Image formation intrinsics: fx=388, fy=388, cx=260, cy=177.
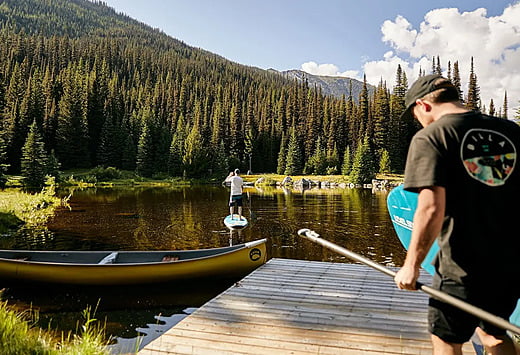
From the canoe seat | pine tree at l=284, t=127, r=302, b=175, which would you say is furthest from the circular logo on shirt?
pine tree at l=284, t=127, r=302, b=175

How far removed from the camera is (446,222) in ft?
7.13

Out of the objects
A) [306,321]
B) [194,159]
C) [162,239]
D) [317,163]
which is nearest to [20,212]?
A: [162,239]

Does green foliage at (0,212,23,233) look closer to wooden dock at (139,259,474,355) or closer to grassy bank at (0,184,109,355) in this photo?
grassy bank at (0,184,109,355)

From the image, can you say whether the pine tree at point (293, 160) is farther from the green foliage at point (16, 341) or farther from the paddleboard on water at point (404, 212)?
the green foliage at point (16, 341)

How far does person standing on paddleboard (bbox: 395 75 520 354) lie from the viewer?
2088mm

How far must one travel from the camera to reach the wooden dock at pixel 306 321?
423cm

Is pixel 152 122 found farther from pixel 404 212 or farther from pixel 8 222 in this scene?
pixel 404 212

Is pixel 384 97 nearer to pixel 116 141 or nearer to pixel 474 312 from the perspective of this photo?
pixel 116 141

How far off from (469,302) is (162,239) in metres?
15.1

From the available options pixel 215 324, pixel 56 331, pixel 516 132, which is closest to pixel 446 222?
pixel 516 132

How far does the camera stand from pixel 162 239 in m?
16.2

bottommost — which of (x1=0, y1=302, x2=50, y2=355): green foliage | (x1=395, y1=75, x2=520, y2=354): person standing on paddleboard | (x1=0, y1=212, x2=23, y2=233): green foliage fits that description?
(x1=0, y1=212, x2=23, y2=233): green foliage

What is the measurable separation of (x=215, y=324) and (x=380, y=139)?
74.8m

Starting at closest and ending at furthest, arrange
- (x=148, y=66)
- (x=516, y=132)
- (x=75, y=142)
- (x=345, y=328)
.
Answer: (x=516, y=132) → (x=345, y=328) → (x=75, y=142) → (x=148, y=66)
